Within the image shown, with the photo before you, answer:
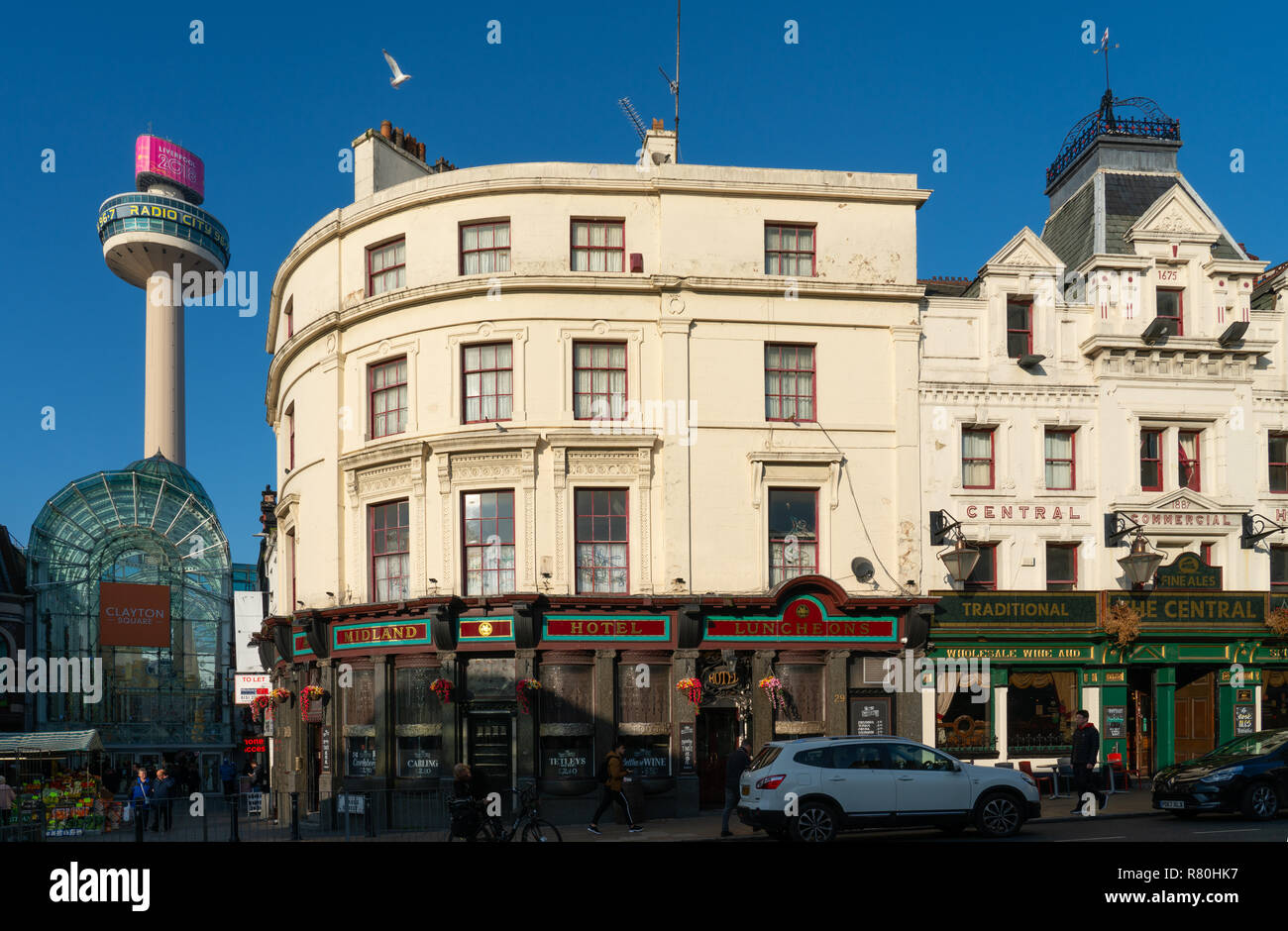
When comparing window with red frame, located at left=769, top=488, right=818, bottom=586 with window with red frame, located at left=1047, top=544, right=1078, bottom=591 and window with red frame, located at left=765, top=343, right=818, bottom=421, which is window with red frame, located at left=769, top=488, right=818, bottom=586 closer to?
window with red frame, located at left=765, top=343, right=818, bottom=421

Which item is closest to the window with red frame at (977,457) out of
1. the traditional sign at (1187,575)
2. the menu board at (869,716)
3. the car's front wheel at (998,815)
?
the traditional sign at (1187,575)

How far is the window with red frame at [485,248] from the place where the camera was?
91.2ft

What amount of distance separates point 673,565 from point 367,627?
7297 millimetres

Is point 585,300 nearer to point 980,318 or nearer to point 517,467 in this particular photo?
point 517,467

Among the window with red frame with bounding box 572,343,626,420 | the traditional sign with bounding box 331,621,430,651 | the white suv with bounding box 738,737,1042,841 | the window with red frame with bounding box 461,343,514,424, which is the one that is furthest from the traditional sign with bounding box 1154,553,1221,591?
the traditional sign with bounding box 331,621,430,651

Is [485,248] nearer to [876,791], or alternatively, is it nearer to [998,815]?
[876,791]

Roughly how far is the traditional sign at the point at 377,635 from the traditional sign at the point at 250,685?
485 centimetres

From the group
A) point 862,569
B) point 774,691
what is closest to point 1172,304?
point 862,569

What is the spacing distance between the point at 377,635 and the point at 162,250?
3537 inches

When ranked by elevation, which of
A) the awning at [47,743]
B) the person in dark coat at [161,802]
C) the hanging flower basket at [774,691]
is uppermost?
the hanging flower basket at [774,691]

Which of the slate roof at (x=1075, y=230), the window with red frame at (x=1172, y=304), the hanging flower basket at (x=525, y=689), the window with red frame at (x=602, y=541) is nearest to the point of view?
the hanging flower basket at (x=525, y=689)

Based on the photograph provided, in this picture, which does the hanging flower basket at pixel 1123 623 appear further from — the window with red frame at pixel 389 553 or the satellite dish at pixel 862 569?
the window with red frame at pixel 389 553
